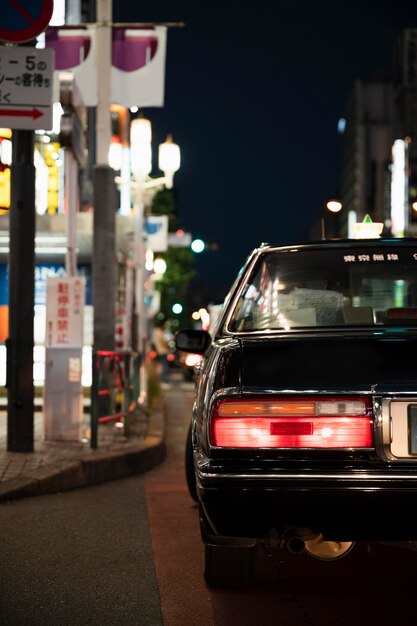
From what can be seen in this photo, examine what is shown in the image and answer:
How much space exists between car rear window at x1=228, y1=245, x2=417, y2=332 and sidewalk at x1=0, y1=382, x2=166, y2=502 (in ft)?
11.2

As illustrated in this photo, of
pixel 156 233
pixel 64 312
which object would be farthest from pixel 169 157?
pixel 64 312

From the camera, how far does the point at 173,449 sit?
13.2m

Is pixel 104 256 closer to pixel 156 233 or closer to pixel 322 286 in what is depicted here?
pixel 322 286

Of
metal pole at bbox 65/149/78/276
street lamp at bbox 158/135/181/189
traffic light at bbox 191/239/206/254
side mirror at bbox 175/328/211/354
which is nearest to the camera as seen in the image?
side mirror at bbox 175/328/211/354

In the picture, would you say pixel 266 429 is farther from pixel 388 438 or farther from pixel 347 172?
pixel 347 172

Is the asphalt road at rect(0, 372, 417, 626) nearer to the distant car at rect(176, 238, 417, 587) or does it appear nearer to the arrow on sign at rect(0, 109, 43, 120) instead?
the distant car at rect(176, 238, 417, 587)

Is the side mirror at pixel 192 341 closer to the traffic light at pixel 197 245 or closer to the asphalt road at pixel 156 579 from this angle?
the asphalt road at pixel 156 579

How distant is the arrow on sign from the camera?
30.3 ft

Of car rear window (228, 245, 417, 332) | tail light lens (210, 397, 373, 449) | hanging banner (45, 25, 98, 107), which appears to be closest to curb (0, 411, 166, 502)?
car rear window (228, 245, 417, 332)

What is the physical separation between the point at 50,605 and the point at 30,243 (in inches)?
221

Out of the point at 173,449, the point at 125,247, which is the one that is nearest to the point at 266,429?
the point at 173,449

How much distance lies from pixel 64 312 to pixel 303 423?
772cm

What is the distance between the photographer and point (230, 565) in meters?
4.93

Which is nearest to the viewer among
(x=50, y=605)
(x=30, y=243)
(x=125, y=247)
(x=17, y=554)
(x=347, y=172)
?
(x=50, y=605)
